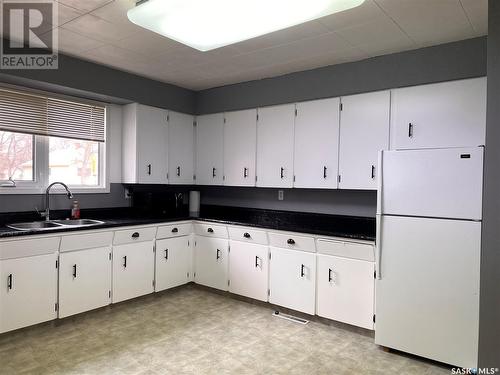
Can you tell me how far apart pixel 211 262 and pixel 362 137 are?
2170 millimetres

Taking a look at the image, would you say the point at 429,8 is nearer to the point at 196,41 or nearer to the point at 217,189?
the point at 196,41

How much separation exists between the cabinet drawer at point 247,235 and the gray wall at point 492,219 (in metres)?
→ 2.16

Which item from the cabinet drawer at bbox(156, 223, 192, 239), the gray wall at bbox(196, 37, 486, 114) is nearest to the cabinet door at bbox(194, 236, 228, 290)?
the cabinet drawer at bbox(156, 223, 192, 239)

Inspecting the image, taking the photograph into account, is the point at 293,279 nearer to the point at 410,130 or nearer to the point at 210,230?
the point at 210,230

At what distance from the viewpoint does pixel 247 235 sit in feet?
12.7

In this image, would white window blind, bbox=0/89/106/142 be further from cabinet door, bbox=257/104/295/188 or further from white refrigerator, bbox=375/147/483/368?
white refrigerator, bbox=375/147/483/368

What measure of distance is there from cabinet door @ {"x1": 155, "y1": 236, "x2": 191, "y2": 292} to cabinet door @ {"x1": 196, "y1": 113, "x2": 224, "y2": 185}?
849mm

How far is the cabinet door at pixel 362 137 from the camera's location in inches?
130

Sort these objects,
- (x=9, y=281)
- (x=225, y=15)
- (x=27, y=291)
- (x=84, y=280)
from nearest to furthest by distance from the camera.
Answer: (x=225, y=15) → (x=9, y=281) → (x=27, y=291) → (x=84, y=280)

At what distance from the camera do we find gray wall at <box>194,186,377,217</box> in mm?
3721

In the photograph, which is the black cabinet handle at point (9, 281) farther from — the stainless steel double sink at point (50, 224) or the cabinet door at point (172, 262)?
the cabinet door at point (172, 262)

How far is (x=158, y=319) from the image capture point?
3.42 m

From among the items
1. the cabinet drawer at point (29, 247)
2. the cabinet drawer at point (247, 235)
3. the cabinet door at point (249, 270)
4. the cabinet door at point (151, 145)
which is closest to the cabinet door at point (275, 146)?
the cabinet drawer at point (247, 235)

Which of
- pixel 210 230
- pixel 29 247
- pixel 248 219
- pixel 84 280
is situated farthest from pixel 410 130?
pixel 29 247
